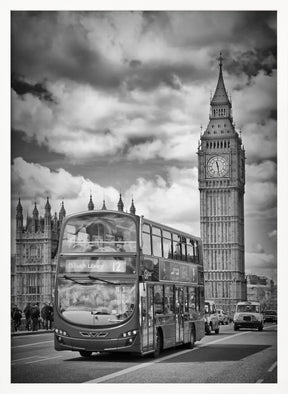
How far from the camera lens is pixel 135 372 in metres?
13.6

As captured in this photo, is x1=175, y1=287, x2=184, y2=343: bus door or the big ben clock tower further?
the big ben clock tower

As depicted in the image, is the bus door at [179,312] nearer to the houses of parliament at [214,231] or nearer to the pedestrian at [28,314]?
the pedestrian at [28,314]

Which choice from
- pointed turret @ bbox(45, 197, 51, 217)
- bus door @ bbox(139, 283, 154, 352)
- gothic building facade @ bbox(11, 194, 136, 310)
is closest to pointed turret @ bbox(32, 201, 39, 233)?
gothic building facade @ bbox(11, 194, 136, 310)

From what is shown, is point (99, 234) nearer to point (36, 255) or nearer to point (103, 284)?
point (103, 284)

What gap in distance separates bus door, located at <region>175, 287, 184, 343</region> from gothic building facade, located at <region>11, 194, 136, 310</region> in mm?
44025

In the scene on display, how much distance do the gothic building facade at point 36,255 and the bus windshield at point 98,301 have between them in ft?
155

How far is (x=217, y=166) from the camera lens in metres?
74.8

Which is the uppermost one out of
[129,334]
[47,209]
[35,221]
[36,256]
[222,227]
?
[47,209]

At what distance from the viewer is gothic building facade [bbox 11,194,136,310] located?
62.3 metres

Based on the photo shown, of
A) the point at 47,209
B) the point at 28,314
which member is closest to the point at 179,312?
the point at 28,314

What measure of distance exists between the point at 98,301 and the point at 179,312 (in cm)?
369

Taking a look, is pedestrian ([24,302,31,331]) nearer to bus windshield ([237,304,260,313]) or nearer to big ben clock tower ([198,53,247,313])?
bus windshield ([237,304,260,313])

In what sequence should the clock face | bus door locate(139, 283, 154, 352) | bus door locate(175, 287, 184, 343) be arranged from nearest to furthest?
bus door locate(139, 283, 154, 352) < bus door locate(175, 287, 184, 343) < the clock face
